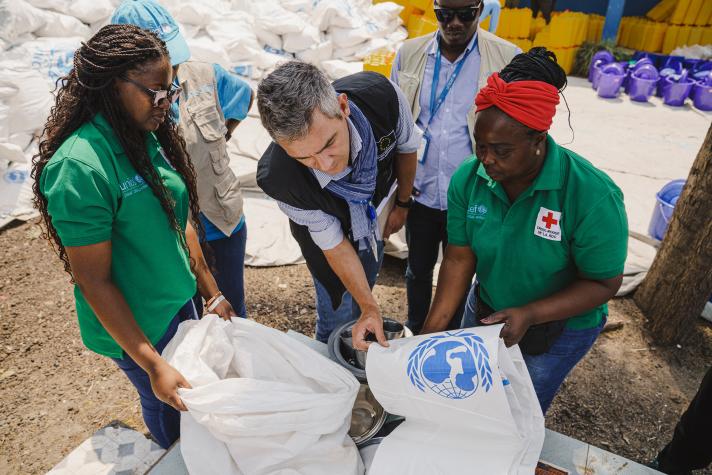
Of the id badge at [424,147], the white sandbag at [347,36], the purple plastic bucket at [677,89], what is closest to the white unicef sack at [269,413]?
the id badge at [424,147]

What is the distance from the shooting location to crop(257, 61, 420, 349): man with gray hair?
4.43 ft

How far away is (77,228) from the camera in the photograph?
4.04ft

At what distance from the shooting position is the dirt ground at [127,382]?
7.84 feet

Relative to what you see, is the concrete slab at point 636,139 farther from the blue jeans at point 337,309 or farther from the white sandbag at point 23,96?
the white sandbag at point 23,96

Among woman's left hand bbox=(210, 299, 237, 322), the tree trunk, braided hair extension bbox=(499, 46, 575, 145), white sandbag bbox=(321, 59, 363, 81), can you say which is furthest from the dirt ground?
white sandbag bbox=(321, 59, 363, 81)

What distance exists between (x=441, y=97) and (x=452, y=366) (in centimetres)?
160

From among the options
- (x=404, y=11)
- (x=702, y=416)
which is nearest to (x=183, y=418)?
(x=702, y=416)

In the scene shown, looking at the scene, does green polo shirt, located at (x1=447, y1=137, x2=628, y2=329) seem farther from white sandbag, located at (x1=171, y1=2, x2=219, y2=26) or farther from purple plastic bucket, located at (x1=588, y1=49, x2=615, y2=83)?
purple plastic bucket, located at (x1=588, y1=49, x2=615, y2=83)

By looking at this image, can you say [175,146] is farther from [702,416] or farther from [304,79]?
[702,416]

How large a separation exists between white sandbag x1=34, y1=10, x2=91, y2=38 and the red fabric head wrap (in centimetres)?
516

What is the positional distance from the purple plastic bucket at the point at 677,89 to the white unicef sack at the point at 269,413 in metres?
7.87

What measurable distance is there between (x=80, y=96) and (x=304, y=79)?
62 centimetres

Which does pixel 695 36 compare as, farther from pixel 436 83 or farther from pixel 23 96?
pixel 23 96

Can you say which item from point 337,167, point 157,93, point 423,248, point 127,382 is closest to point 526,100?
point 337,167
